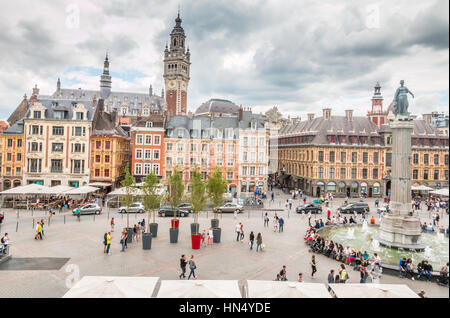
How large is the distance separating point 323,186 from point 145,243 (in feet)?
138

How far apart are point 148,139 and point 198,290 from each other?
42546 millimetres

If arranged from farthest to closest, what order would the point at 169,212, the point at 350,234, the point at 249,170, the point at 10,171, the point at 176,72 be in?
the point at 176,72 < the point at 249,170 < the point at 10,171 < the point at 169,212 < the point at 350,234

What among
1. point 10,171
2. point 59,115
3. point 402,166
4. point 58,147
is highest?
point 59,115

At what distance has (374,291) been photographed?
10492 mm

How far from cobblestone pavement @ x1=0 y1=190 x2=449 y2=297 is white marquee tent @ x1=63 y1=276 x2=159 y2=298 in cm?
411

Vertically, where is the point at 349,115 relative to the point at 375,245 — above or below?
above

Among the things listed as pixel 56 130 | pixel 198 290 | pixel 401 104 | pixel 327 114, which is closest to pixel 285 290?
pixel 198 290

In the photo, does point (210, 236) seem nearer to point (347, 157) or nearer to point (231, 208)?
point (231, 208)

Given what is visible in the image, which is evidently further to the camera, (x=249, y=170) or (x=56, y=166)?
(x=249, y=170)

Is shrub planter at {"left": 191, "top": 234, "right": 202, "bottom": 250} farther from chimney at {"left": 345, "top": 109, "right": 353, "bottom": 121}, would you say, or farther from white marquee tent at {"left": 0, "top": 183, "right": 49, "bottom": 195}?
chimney at {"left": 345, "top": 109, "right": 353, "bottom": 121}

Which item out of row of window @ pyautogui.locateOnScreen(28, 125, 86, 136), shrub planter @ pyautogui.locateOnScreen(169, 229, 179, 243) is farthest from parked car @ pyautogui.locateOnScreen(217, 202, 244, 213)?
row of window @ pyautogui.locateOnScreen(28, 125, 86, 136)

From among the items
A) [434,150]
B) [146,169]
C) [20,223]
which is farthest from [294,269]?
[146,169]
